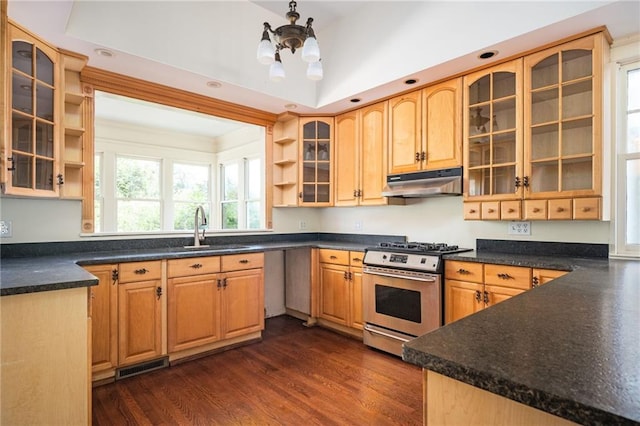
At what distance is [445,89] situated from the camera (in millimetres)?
3117

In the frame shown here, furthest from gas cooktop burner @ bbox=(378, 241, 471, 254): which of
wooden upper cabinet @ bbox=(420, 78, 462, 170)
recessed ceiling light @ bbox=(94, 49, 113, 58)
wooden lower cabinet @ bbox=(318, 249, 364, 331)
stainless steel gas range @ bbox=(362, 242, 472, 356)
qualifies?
recessed ceiling light @ bbox=(94, 49, 113, 58)

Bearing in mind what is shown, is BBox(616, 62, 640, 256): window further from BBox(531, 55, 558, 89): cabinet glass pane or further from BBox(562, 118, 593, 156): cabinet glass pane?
BBox(531, 55, 558, 89): cabinet glass pane

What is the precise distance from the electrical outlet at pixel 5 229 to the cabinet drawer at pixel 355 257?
2780 millimetres

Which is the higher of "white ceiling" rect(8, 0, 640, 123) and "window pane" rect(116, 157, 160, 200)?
"white ceiling" rect(8, 0, 640, 123)

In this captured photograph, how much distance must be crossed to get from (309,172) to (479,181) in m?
1.90

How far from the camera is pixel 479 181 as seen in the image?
9.73ft

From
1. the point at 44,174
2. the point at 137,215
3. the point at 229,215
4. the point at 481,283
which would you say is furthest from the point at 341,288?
the point at 137,215

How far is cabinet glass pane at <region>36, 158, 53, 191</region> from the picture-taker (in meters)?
2.42

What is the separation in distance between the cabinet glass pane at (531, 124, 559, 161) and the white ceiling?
0.62 meters

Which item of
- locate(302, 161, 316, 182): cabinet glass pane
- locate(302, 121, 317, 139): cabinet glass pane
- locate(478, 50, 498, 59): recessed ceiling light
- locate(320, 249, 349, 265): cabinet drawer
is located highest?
locate(478, 50, 498, 59): recessed ceiling light

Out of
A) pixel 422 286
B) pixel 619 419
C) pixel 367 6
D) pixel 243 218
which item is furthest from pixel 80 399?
pixel 243 218

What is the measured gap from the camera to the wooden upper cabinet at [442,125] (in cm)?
304

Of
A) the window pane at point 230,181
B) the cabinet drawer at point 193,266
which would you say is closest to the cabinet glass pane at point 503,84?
the cabinet drawer at point 193,266

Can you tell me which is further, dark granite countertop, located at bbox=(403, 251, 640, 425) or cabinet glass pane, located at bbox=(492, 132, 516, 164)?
cabinet glass pane, located at bbox=(492, 132, 516, 164)
